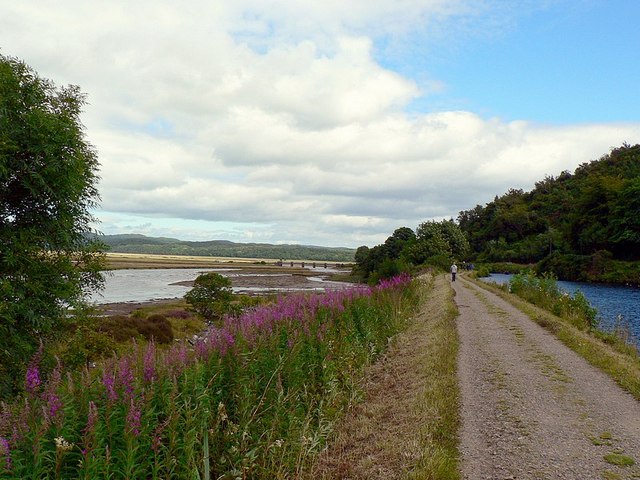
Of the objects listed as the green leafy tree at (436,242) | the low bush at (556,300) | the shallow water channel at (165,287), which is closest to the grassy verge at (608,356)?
the low bush at (556,300)

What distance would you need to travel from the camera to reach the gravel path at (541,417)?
557 centimetres

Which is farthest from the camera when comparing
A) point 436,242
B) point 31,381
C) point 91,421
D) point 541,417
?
point 436,242

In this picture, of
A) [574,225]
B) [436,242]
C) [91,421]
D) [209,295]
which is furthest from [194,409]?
[574,225]

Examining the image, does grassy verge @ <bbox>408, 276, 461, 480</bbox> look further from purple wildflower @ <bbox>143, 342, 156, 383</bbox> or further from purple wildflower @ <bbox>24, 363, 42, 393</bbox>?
purple wildflower @ <bbox>24, 363, 42, 393</bbox>

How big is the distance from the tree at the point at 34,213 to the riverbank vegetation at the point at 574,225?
68683mm

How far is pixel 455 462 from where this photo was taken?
5.65 metres

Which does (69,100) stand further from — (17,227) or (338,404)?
(338,404)

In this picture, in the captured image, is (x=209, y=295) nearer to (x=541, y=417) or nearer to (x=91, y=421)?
(x=541, y=417)

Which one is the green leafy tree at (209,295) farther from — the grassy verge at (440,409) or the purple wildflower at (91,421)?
the purple wildflower at (91,421)

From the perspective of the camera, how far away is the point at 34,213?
39.3ft

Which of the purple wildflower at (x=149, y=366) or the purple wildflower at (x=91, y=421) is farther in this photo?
the purple wildflower at (x=149, y=366)

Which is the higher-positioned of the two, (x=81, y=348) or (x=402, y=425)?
(x=402, y=425)

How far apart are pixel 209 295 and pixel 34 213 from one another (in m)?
33.8

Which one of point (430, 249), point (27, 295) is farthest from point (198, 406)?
point (430, 249)
